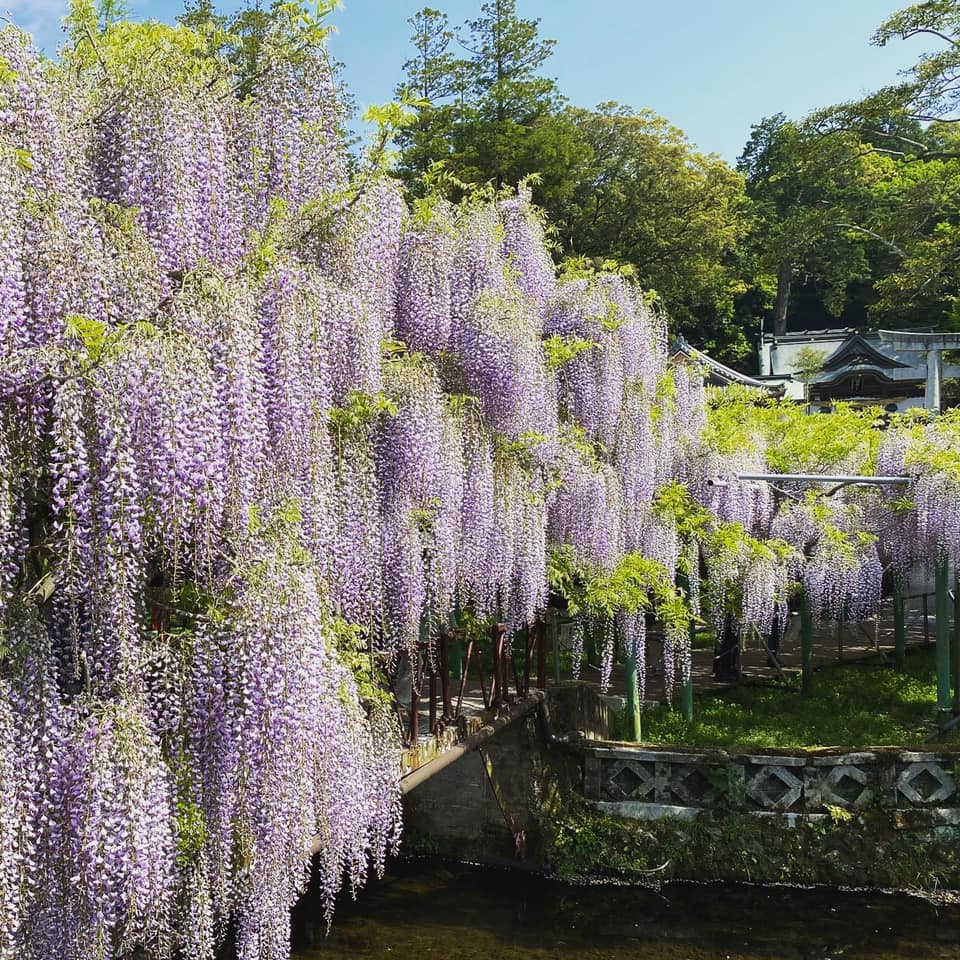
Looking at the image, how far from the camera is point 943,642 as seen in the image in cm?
1429

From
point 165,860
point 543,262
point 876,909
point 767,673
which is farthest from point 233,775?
point 767,673

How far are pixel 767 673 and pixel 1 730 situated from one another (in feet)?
53.5

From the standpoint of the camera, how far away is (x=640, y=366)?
37.5ft

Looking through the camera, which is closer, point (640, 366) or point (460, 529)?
point (460, 529)

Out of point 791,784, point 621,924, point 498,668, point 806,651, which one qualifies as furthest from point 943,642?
point 498,668

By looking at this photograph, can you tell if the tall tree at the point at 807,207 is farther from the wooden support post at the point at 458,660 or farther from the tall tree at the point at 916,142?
the wooden support post at the point at 458,660

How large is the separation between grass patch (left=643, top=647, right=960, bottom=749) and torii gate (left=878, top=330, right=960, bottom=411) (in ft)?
38.5

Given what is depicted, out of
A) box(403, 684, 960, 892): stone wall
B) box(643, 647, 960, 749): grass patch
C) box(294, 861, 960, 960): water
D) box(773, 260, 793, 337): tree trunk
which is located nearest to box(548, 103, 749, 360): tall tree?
box(773, 260, 793, 337): tree trunk

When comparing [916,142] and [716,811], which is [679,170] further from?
[716,811]

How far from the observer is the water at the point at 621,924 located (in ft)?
35.1

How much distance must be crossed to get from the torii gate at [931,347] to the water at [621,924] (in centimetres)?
1859

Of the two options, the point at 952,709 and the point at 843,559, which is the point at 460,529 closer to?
the point at 843,559

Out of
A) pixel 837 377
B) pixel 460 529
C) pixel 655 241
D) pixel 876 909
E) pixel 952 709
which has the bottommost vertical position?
pixel 876 909

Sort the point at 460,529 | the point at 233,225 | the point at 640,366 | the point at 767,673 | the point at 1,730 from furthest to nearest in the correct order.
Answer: the point at 767,673 < the point at 640,366 < the point at 460,529 < the point at 233,225 < the point at 1,730
